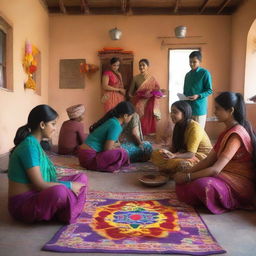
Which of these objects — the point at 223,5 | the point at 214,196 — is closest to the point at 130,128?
the point at 214,196

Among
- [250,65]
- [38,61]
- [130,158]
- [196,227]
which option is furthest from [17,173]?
[250,65]

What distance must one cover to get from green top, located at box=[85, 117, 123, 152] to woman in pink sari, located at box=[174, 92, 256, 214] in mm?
1133

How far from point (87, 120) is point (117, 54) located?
68.7 inches

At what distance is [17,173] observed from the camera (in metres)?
1.68

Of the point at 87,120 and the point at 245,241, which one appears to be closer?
the point at 245,241

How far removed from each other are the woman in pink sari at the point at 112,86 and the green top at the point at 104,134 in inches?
101

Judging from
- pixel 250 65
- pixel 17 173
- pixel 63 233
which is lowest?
pixel 63 233

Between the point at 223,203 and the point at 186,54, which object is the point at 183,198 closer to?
the point at 223,203

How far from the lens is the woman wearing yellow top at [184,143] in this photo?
105 inches

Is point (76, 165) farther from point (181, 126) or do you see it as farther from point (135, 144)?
point (181, 126)

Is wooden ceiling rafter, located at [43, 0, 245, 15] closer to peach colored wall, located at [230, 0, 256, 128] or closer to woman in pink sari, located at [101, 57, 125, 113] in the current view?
peach colored wall, located at [230, 0, 256, 128]

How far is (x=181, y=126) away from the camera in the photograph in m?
2.81

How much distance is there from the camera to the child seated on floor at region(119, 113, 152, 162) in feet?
12.0

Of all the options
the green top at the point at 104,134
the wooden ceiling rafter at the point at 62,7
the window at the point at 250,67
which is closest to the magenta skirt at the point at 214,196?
the green top at the point at 104,134
